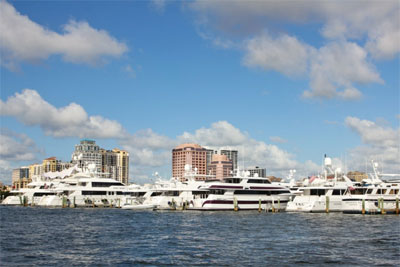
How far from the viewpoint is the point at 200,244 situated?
4316 cm

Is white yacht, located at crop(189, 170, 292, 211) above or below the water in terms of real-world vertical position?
above

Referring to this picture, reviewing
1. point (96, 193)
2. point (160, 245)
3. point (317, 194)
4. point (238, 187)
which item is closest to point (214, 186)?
point (238, 187)

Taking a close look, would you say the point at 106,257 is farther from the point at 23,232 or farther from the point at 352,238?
the point at 352,238

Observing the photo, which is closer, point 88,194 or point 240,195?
point 240,195

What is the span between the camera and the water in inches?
1368

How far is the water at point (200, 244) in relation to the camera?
114ft

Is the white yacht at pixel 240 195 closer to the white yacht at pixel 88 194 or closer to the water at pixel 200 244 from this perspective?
the white yacht at pixel 88 194

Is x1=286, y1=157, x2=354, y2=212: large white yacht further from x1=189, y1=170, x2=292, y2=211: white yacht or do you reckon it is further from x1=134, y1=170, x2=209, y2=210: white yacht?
x1=134, y1=170, x2=209, y2=210: white yacht

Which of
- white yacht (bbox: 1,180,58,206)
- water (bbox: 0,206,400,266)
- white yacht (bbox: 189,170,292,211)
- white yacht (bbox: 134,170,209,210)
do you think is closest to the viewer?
water (bbox: 0,206,400,266)

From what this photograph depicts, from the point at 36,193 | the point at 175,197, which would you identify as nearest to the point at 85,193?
the point at 36,193

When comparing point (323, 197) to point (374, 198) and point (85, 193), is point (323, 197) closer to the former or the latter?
point (374, 198)

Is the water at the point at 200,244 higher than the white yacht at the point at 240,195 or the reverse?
the reverse

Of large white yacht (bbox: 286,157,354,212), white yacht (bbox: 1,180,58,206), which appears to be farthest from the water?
white yacht (bbox: 1,180,58,206)

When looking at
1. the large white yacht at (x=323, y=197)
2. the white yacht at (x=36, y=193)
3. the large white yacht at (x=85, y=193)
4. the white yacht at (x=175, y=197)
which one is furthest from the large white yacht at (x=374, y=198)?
the white yacht at (x=36, y=193)
